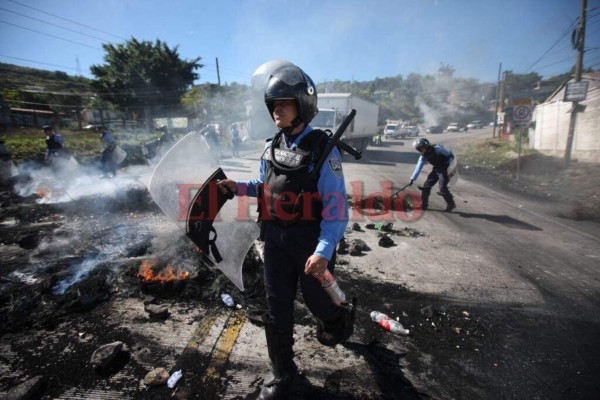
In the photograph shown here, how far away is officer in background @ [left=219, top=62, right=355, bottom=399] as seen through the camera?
1766 mm

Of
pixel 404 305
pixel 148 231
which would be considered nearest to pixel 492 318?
pixel 404 305

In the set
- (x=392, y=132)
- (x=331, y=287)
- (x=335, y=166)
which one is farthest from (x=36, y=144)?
(x=392, y=132)

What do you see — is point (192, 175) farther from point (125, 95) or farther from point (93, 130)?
point (125, 95)

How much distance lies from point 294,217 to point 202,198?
78 cm

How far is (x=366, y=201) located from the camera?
738 cm

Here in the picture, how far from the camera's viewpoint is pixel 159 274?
3260mm

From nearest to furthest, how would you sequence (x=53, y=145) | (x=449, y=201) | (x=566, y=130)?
(x=449, y=201) < (x=53, y=145) < (x=566, y=130)

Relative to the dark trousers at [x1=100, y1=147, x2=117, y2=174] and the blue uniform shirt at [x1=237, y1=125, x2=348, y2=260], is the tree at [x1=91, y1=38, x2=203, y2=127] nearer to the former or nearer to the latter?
the dark trousers at [x1=100, y1=147, x2=117, y2=174]

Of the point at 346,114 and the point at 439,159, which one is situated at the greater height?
the point at 346,114

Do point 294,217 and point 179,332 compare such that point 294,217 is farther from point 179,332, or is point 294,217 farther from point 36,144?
point 36,144

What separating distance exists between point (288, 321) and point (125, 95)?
29.1 metres

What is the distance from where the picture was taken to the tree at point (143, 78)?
2497cm

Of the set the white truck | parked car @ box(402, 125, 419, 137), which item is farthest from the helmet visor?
parked car @ box(402, 125, 419, 137)

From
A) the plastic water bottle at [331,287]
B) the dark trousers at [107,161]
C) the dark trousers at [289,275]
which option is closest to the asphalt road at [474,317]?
the dark trousers at [289,275]
